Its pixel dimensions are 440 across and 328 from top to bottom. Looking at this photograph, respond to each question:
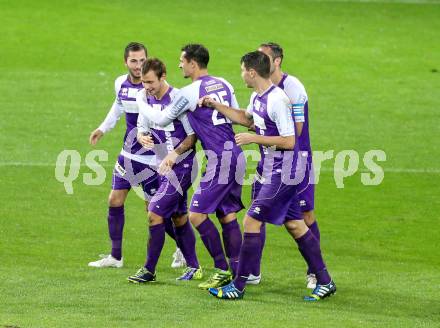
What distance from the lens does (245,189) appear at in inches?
702

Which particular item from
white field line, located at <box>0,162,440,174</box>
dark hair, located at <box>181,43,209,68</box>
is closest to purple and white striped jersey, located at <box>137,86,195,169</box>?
dark hair, located at <box>181,43,209,68</box>

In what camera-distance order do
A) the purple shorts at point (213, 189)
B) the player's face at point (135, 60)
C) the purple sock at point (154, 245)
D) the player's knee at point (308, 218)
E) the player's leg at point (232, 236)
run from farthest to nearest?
the player's face at point (135, 60) → the player's knee at point (308, 218) → the player's leg at point (232, 236) → the purple sock at point (154, 245) → the purple shorts at point (213, 189)

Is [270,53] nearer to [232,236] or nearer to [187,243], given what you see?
[232,236]

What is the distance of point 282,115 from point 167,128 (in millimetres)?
1687

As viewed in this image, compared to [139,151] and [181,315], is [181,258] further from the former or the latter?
[181,315]

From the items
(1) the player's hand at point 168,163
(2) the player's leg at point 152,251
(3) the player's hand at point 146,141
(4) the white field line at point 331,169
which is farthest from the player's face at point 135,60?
(4) the white field line at point 331,169

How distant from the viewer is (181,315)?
10.7 m

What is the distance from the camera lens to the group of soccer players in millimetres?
11461

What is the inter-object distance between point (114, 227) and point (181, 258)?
2.73 ft

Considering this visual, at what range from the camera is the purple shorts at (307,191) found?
40.0ft

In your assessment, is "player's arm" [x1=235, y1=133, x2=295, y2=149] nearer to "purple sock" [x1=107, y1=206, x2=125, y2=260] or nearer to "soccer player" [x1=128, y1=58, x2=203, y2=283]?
"soccer player" [x1=128, y1=58, x2=203, y2=283]

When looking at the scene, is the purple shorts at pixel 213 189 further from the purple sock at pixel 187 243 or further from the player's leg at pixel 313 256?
the player's leg at pixel 313 256

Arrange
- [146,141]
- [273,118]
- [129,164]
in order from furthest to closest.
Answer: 1. [129,164]
2. [146,141]
3. [273,118]

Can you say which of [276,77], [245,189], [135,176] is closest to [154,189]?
[135,176]
